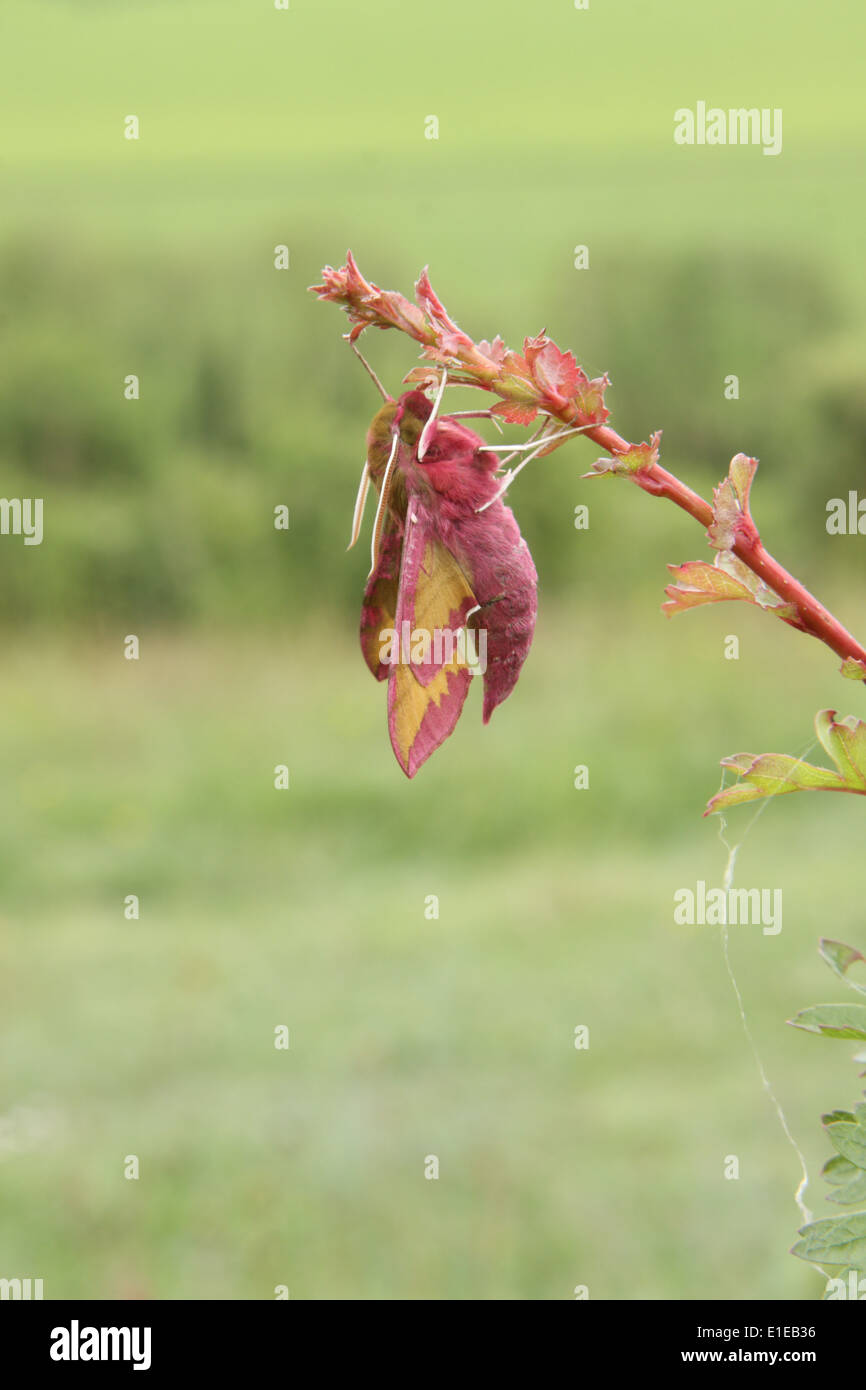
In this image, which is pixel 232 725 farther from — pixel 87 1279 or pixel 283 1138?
pixel 87 1279

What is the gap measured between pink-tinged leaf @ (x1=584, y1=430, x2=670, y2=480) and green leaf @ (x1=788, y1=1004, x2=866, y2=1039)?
18cm

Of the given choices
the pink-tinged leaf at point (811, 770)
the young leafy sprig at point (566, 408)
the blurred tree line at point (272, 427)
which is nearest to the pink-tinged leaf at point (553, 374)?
the young leafy sprig at point (566, 408)

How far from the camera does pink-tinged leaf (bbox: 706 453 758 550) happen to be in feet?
1.22

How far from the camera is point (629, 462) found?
36cm

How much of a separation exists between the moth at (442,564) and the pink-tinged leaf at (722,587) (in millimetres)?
52

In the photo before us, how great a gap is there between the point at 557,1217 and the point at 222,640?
209cm

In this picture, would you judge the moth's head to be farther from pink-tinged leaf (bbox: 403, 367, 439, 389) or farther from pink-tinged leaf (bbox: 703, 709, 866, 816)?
pink-tinged leaf (bbox: 703, 709, 866, 816)

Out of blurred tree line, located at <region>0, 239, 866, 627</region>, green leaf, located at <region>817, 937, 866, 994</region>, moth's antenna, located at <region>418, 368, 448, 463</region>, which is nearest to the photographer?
moth's antenna, located at <region>418, 368, 448, 463</region>

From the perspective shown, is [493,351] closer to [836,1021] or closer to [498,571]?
[498,571]

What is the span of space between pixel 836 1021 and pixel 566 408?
0.68 feet

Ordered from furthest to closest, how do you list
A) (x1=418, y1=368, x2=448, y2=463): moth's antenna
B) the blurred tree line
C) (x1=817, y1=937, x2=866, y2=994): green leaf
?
the blurred tree line → (x1=817, y1=937, x2=866, y2=994): green leaf → (x1=418, y1=368, x2=448, y2=463): moth's antenna

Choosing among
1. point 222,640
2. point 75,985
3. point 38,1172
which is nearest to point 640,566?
point 222,640

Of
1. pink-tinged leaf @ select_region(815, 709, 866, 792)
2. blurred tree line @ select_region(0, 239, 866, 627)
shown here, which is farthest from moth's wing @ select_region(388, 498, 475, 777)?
blurred tree line @ select_region(0, 239, 866, 627)

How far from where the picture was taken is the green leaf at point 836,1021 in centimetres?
42
